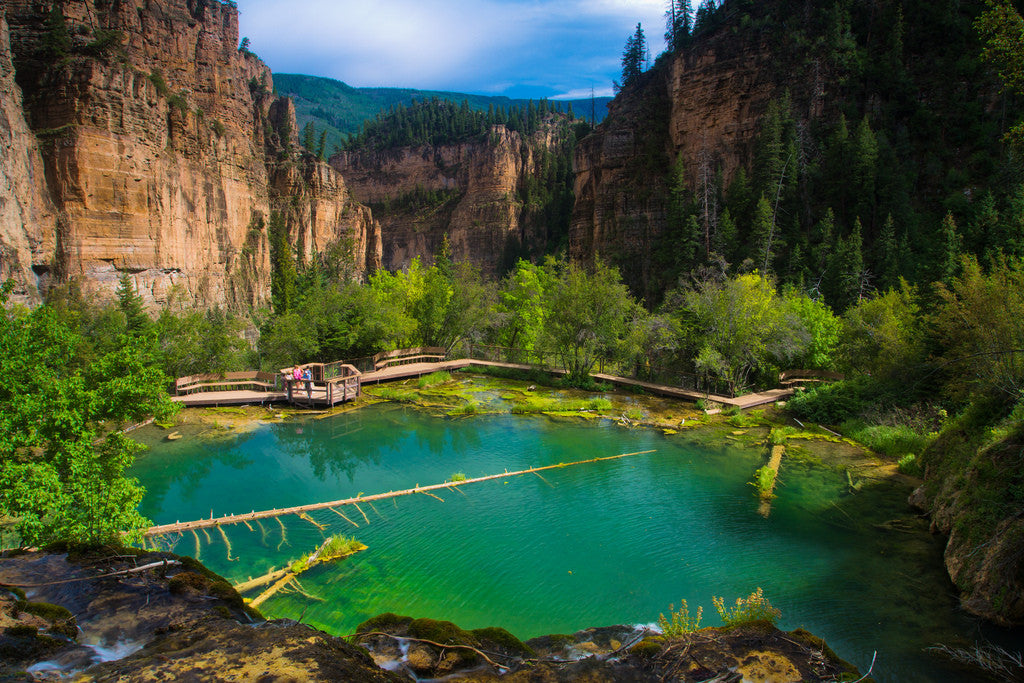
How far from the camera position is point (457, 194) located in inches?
4173

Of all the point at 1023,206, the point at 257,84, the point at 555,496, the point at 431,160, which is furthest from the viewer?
the point at 431,160

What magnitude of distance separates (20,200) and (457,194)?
82.5 metres

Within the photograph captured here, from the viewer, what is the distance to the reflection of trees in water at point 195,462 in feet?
48.0

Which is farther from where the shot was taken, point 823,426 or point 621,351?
point 621,351

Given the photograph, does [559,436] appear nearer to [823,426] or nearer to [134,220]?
Result: [823,426]

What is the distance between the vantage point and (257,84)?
207ft

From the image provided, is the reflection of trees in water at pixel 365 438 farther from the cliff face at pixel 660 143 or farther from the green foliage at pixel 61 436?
the cliff face at pixel 660 143

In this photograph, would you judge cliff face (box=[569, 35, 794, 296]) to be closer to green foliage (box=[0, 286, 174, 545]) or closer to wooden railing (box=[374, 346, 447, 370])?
wooden railing (box=[374, 346, 447, 370])

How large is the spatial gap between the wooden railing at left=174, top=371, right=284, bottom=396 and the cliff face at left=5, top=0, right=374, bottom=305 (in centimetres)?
1390

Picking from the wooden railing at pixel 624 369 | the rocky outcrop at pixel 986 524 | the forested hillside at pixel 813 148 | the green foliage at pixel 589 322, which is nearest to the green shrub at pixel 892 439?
the rocky outcrop at pixel 986 524

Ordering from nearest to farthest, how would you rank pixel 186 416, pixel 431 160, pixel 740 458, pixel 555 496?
pixel 555 496, pixel 740 458, pixel 186 416, pixel 431 160

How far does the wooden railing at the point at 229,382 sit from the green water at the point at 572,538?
4.83m

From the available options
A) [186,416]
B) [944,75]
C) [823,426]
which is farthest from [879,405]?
[944,75]

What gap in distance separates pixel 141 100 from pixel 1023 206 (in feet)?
175
